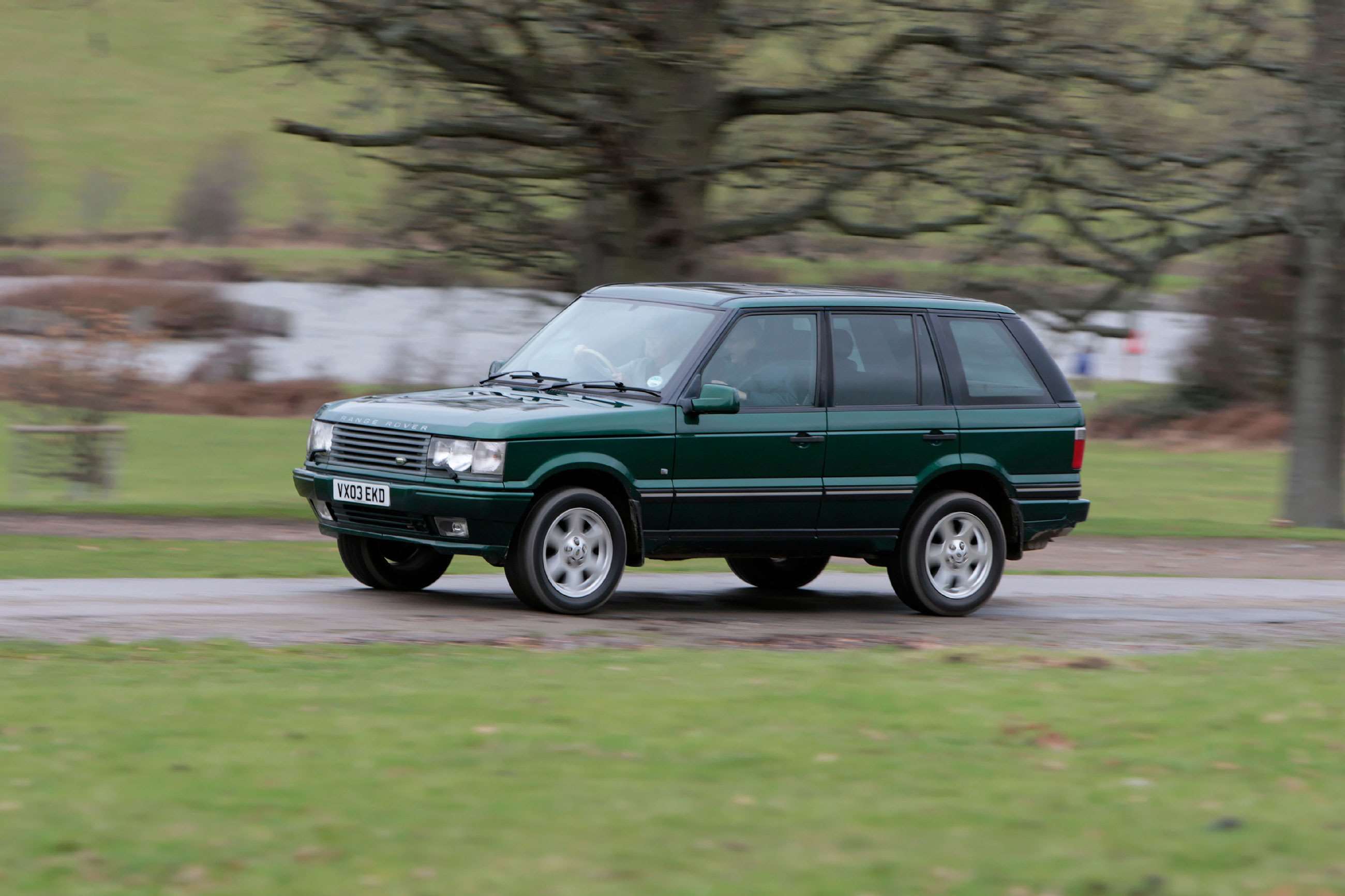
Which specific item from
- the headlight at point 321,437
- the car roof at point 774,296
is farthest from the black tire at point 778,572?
the headlight at point 321,437

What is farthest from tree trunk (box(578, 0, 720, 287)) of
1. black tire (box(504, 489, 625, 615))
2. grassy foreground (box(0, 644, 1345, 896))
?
grassy foreground (box(0, 644, 1345, 896))

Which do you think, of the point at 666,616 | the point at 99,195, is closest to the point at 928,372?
the point at 666,616

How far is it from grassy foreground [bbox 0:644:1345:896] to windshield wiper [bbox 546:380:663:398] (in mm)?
2434

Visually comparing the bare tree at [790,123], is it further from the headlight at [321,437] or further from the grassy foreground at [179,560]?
the headlight at [321,437]

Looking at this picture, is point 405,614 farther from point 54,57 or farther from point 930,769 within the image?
point 54,57

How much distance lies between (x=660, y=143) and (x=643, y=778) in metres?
11.1

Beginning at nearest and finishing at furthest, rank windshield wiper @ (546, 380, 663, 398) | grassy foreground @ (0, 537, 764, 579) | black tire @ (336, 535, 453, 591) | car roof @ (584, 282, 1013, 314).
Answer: windshield wiper @ (546, 380, 663, 398)
car roof @ (584, 282, 1013, 314)
black tire @ (336, 535, 453, 591)
grassy foreground @ (0, 537, 764, 579)

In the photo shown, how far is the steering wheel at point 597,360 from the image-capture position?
11.1 metres

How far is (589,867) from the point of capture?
16.7 feet

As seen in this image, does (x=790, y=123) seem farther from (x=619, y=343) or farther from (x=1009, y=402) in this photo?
(x=619, y=343)

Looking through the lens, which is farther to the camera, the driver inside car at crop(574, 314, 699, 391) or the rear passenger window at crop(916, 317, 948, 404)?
the rear passenger window at crop(916, 317, 948, 404)

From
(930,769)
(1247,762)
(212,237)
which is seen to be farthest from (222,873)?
(212,237)

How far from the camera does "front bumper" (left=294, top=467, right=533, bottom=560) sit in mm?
10148

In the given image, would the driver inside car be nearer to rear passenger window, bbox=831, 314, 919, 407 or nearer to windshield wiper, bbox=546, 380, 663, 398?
windshield wiper, bbox=546, 380, 663, 398
